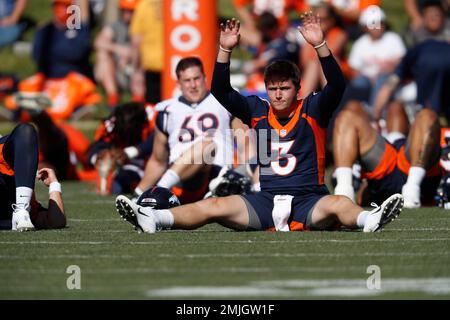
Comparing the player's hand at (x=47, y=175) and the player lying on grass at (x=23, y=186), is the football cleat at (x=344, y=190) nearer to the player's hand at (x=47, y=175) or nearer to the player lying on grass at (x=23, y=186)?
the player lying on grass at (x=23, y=186)

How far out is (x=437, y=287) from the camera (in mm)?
6410

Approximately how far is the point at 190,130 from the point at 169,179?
2.92 feet

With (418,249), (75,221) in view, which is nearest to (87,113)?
(75,221)

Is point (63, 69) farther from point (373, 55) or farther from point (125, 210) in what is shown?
point (125, 210)

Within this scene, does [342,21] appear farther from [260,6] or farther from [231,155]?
[231,155]

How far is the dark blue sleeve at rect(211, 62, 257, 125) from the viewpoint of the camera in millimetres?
8680

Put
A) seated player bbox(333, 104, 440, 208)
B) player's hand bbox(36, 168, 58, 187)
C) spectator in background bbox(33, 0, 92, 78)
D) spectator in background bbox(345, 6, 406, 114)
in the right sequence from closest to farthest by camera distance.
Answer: player's hand bbox(36, 168, 58, 187) < seated player bbox(333, 104, 440, 208) < spectator in background bbox(345, 6, 406, 114) < spectator in background bbox(33, 0, 92, 78)

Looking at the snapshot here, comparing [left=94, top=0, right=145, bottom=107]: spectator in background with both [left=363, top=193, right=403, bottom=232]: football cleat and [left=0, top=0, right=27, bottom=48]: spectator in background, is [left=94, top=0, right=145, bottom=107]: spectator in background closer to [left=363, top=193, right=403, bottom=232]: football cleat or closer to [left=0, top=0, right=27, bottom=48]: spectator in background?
[left=0, top=0, right=27, bottom=48]: spectator in background

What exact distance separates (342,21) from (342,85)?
9.75 m

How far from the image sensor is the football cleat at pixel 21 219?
871 cm

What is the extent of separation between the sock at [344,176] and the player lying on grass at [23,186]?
247cm

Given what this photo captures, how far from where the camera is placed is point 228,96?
28.9ft

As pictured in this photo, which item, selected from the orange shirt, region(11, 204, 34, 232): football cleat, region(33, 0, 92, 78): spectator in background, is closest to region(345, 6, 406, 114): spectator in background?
the orange shirt

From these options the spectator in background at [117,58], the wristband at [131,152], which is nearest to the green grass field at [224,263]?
the wristband at [131,152]
